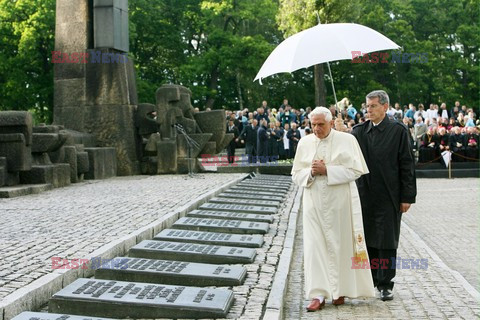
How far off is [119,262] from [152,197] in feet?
20.6

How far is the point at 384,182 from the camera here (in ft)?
21.8

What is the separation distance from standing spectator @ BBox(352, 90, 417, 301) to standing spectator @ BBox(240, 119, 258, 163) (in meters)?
18.8

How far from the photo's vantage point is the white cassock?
19.7ft

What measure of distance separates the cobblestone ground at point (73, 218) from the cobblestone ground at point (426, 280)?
216cm

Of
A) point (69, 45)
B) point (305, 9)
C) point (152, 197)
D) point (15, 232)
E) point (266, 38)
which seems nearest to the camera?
point (15, 232)

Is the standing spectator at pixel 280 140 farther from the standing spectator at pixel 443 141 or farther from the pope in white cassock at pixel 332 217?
the pope in white cassock at pixel 332 217

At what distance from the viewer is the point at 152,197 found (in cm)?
1274

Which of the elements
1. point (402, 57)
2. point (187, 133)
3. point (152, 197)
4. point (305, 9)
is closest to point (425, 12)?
point (402, 57)

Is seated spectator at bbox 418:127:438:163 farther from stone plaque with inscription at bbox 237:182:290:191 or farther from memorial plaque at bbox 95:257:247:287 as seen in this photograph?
memorial plaque at bbox 95:257:247:287

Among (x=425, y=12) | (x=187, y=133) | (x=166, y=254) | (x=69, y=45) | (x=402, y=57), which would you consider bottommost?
(x=166, y=254)

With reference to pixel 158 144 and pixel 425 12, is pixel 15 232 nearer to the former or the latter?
pixel 158 144

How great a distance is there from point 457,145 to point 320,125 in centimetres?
2074

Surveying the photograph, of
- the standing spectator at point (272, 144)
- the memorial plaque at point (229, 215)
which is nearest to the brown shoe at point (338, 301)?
the memorial plaque at point (229, 215)

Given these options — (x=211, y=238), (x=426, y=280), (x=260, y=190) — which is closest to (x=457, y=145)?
(x=260, y=190)
